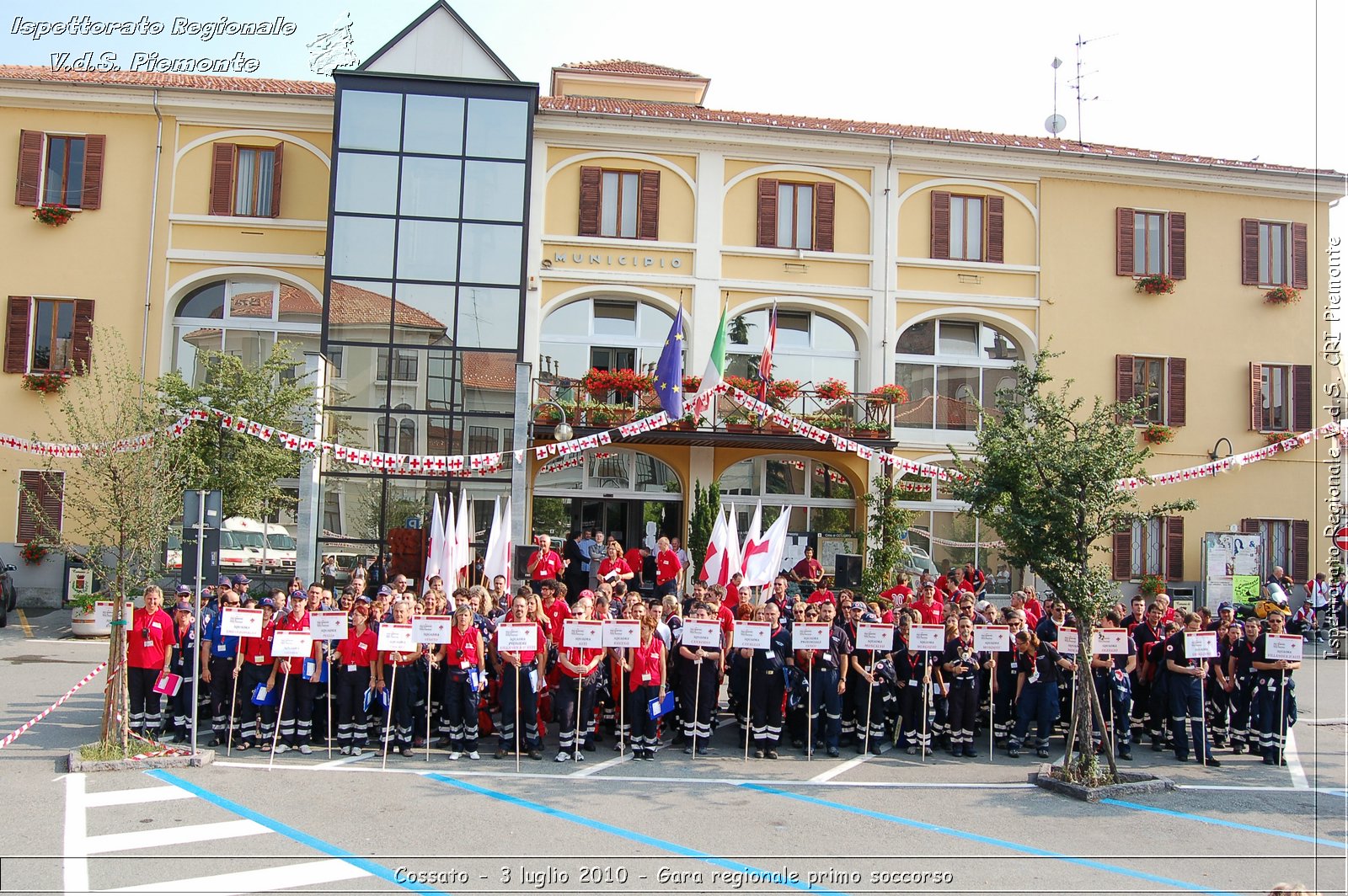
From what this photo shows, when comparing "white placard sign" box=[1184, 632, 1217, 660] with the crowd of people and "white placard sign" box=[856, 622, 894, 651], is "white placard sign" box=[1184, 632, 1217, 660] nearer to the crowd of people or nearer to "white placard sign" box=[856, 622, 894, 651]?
the crowd of people

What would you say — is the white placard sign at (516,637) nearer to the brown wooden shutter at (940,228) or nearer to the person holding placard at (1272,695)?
the person holding placard at (1272,695)

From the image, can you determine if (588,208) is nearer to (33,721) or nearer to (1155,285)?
(1155,285)

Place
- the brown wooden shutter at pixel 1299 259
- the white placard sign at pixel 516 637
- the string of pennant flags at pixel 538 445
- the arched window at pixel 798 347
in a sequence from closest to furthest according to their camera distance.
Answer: the white placard sign at pixel 516 637 → the string of pennant flags at pixel 538 445 → the arched window at pixel 798 347 → the brown wooden shutter at pixel 1299 259

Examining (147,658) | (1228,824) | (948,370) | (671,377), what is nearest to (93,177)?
(671,377)

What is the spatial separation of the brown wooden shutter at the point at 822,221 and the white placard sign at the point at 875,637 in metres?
15.2

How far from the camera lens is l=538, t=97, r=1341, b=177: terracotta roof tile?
83.4 feet

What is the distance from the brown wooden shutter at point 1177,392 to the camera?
2609 cm

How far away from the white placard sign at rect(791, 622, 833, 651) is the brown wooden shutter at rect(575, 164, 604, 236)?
50.2 feet

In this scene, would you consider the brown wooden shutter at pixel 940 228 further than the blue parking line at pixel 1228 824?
Yes

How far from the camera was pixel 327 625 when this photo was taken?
36.5 feet

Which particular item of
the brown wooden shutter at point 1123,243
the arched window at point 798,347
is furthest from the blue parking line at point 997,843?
the brown wooden shutter at point 1123,243

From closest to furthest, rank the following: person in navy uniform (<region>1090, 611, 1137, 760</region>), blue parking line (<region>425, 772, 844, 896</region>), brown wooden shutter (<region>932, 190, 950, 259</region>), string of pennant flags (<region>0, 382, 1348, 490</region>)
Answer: blue parking line (<region>425, 772, 844, 896</region>) → person in navy uniform (<region>1090, 611, 1137, 760</region>) → string of pennant flags (<region>0, 382, 1348, 490</region>) → brown wooden shutter (<region>932, 190, 950, 259</region>)

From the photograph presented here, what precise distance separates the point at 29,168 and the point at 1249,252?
28.7 m

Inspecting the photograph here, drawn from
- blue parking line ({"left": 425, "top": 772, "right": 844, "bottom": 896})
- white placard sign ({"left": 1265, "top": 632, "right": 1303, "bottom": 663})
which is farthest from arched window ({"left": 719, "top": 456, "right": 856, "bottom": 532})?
Answer: blue parking line ({"left": 425, "top": 772, "right": 844, "bottom": 896})
